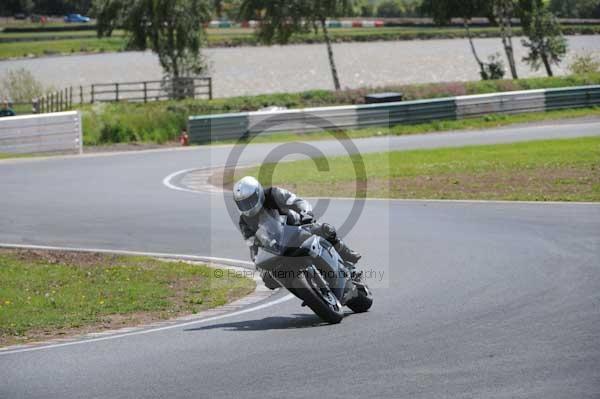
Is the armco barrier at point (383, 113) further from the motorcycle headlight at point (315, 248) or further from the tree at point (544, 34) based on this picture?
the motorcycle headlight at point (315, 248)

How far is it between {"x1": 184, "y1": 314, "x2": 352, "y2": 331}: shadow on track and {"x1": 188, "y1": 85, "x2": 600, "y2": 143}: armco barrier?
22025mm

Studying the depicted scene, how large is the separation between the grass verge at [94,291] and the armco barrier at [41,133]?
14.2m

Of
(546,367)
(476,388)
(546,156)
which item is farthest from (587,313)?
(546,156)

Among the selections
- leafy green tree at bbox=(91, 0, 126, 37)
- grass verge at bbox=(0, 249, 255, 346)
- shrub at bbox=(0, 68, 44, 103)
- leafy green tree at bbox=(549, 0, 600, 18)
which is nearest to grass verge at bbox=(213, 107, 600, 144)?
grass verge at bbox=(0, 249, 255, 346)

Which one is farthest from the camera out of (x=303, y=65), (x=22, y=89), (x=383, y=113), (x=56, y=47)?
(x=56, y=47)

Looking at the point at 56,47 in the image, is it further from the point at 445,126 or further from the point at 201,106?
the point at 445,126

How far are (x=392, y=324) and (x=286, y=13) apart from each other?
38.1 metres

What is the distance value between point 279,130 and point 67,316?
72.5ft

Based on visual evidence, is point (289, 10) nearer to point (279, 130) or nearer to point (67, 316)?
point (279, 130)

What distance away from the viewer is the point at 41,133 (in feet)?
99.5

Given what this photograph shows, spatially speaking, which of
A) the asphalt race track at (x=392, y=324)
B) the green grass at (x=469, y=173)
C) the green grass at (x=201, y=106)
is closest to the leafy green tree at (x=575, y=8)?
the green grass at (x=201, y=106)

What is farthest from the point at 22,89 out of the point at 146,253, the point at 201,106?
the point at 146,253

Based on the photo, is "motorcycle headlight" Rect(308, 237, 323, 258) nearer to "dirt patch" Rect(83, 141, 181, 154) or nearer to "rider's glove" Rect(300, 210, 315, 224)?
"rider's glove" Rect(300, 210, 315, 224)

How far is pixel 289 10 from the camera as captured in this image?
154ft
